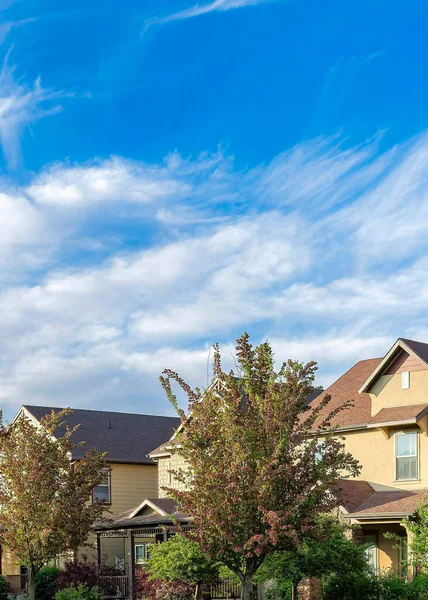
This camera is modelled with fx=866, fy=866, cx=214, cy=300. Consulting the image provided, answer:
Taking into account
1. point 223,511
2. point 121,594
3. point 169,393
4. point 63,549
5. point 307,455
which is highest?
point 169,393

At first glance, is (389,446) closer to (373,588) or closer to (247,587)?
(373,588)

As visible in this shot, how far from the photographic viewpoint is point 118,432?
48.8m

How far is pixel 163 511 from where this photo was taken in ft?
120

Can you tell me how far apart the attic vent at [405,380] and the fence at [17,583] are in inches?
874

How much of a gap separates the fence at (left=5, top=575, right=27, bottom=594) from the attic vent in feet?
72.8

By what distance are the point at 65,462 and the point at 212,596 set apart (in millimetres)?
8444

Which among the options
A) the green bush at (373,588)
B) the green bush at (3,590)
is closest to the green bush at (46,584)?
the green bush at (3,590)

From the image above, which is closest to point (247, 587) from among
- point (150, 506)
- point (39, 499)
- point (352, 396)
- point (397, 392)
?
point (39, 499)

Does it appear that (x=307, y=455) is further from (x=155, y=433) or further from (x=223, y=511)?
(x=155, y=433)

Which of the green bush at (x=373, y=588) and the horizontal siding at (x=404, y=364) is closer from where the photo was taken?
the green bush at (x=373, y=588)

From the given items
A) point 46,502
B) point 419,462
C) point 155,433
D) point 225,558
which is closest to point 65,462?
point 46,502

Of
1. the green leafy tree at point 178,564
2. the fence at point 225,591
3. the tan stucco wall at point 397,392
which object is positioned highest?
the tan stucco wall at point 397,392

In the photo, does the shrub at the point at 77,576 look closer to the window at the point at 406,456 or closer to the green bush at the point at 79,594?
the green bush at the point at 79,594

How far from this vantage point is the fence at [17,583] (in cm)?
4254
